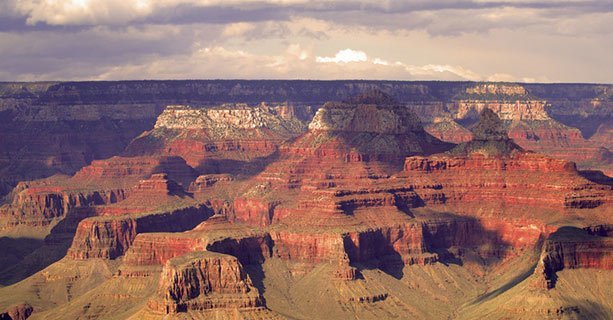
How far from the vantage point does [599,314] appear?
592ft

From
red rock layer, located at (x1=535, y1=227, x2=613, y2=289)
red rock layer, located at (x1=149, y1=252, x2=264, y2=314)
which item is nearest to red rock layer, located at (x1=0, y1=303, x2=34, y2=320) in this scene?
red rock layer, located at (x1=149, y1=252, x2=264, y2=314)

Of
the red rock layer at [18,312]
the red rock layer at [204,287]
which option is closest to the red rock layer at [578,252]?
the red rock layer at [204,287]

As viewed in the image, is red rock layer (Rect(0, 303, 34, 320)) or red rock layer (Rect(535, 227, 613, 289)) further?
red rock layer (Rect(0, 303, 34, 320))

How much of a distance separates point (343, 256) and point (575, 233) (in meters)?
24.5

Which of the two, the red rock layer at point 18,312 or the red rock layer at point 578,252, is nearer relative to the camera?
the red rock layer at point 578,252

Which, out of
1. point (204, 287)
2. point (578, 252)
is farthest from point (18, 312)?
point (578, 252)

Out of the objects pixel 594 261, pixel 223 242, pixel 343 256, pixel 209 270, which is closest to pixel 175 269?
pixel 209 270

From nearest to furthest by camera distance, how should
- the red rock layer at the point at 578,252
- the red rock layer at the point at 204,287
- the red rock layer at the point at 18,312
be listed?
the red rock layer at the point at 204,287 → the red rock layer at the point at 578,252 → the red rock layer at the point at 18,312

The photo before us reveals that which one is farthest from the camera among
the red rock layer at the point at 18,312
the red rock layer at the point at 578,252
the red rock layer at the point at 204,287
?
the red rock layer at the point at 18,312

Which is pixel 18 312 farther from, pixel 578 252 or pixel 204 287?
pixel 578 252

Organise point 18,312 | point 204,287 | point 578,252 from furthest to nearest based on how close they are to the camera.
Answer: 1. point 18,312
2. point 578,252
3. point 204,287

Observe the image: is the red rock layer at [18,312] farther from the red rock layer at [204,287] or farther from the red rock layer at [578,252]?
the red rock layer at [578,252]

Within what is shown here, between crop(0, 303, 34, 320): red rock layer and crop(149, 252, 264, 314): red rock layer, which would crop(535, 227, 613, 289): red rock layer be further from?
crop(0, 303, 34, 320): red rock layer

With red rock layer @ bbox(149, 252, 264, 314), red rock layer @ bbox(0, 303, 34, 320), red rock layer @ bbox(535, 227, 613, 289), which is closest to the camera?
red rock layer @ bbox(149, 252, 264, 314)
